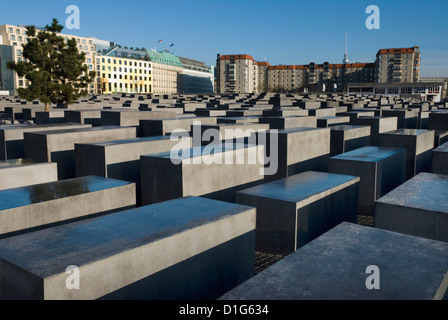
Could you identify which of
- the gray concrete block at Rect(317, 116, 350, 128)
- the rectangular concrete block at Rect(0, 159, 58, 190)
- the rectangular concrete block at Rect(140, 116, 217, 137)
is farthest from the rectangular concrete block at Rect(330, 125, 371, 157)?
the rectangular concrete block at Rect(0, 159, 58, 190)

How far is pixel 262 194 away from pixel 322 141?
18.6 feet

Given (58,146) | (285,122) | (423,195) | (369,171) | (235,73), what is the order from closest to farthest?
(423,195), (369,171), (58,146), (285,122), (235,73)

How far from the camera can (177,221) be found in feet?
18.7

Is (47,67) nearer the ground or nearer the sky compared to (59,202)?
nearer the sky

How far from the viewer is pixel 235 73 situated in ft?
424

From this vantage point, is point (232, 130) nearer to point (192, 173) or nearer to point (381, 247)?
point (192, 173)

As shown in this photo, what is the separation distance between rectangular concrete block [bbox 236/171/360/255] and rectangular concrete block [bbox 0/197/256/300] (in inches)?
48.4

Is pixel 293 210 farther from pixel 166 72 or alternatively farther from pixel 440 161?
pixel 166 72

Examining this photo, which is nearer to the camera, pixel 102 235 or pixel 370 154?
pixel 102 235

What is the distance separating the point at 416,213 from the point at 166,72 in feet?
382

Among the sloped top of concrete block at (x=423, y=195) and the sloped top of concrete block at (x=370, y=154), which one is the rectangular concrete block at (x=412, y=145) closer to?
the sloped top of concrete block at (x=370, y=154)

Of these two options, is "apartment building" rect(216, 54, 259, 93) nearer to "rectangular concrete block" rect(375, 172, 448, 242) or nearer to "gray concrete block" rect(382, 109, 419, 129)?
"gray concrete block" rect(382, 109, 419, 129)

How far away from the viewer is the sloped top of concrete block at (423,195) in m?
6.70

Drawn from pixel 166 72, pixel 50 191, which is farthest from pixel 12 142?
pixel 166 72
